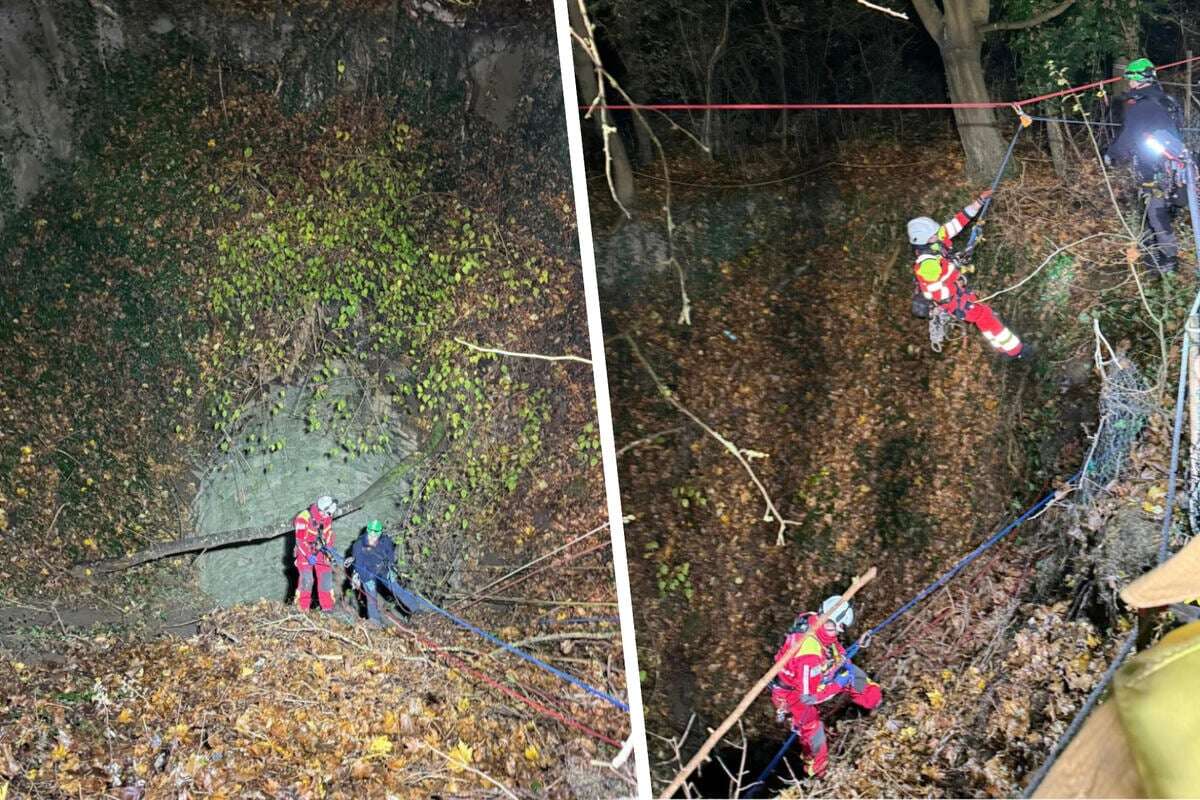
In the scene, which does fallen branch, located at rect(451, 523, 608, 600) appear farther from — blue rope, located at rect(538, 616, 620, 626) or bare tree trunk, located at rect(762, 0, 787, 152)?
bare tree trunk, located at rect(762, 0, 787, 152)

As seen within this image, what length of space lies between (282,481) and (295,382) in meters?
0.41

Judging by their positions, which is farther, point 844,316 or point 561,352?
point 561,352

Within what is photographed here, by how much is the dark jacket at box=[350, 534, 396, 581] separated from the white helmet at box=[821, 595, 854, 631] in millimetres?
1747

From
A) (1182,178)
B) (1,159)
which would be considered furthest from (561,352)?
(1,159)

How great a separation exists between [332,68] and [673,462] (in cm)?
Result: 240

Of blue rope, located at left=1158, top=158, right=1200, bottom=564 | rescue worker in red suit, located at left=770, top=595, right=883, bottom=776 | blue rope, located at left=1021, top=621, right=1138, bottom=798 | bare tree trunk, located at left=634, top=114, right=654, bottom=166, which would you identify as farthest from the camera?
bare tree trunk, located at left=634, top=114, right=654, bottom=166

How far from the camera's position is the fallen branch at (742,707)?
305 centimetres

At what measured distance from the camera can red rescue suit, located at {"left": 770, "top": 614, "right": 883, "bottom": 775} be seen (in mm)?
3090

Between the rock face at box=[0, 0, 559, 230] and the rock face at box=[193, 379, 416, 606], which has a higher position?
the rock face at box=[0, 0, 559, 230]

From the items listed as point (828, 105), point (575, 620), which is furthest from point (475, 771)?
point (828, 105)

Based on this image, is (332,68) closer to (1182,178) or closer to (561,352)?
(561,352)

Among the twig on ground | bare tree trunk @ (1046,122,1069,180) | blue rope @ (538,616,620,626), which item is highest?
bare tree trunk @ (1046,122,1069,180)

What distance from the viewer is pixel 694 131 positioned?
347cm

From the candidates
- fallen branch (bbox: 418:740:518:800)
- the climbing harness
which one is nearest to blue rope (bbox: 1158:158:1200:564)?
the climbing harness
